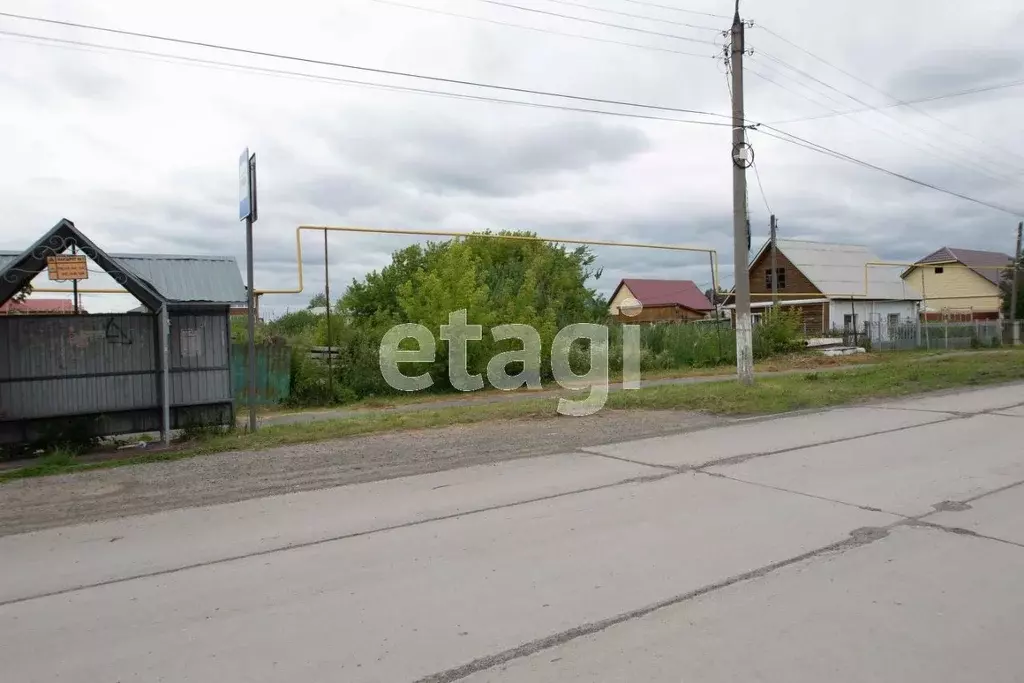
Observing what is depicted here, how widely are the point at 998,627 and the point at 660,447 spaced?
5862 mm

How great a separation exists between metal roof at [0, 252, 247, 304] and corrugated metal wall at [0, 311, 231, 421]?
0.75 metres

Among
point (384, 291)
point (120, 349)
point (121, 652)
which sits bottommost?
point (121, 652)

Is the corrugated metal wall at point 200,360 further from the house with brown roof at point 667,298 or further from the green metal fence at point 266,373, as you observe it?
the house with brown roof at point 667,298

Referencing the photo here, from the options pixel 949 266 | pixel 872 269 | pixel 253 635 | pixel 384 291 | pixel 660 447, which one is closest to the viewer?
pixel 253 635

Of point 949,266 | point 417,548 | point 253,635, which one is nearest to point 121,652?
point 253,635

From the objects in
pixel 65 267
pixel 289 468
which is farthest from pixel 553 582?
pixel 65 267

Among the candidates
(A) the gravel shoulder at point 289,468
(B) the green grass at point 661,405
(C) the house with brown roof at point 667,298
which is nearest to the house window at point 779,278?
(C) the house with brown roof at point 667,298

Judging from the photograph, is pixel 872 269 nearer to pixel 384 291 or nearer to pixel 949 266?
pixel 949 266

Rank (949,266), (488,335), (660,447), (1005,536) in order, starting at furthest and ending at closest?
(949,266), (488,335), (660,447), (1005,536)

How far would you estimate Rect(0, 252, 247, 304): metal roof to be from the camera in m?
12.8

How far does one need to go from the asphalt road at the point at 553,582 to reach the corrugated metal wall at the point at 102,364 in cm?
511

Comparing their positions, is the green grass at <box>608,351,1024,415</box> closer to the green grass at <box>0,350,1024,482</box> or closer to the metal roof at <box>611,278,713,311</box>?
the green grass at <box>0,350,1024,482</box>

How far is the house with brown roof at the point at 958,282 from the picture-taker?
179 feet

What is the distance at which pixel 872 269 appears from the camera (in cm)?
4803
